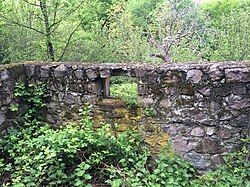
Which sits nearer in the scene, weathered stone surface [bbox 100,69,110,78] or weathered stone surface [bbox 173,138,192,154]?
weathered stone surface [bbox 173,138,192,154]

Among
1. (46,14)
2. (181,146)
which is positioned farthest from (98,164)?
→ (46,14)

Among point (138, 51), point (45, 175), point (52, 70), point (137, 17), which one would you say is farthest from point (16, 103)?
point (137, 17)

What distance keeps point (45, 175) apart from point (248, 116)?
2.29 meters

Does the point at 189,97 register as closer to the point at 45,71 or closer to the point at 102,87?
the point at 102,87

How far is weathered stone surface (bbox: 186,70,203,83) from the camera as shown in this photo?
13.9 ft

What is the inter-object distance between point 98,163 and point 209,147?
4.14ft

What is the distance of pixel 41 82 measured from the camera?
17.2 feet

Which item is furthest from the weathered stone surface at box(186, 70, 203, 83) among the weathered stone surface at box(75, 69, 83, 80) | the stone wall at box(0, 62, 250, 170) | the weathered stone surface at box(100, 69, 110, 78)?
the weathered stone surface at box(75, 69, 83, 80)

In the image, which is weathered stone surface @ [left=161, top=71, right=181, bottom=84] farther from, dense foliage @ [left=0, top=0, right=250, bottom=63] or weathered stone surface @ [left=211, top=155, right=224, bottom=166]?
dense foliage @ [left=0, top=0, right=250, bottom=63]

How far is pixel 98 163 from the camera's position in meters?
4.45

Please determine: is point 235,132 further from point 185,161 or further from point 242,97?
point 185,161

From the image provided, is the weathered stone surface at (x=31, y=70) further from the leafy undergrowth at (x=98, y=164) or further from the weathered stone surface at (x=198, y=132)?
the weathered stone surface at (x=198, y=132)

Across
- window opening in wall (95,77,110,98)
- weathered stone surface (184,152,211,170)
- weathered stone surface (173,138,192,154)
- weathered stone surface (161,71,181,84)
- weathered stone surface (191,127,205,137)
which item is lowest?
weathered stone surface (184,152,211,170)

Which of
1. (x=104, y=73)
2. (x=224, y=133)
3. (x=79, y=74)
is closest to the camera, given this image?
(x=224, y=133)
